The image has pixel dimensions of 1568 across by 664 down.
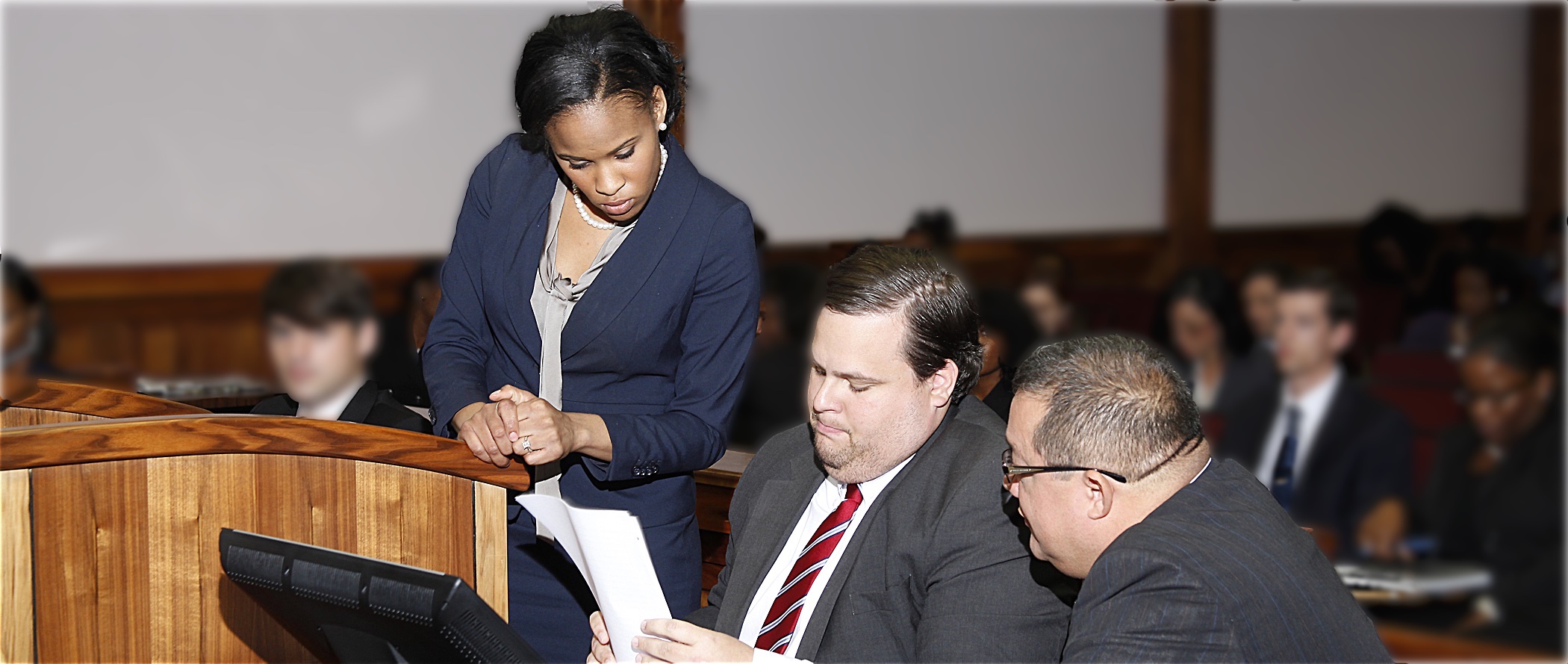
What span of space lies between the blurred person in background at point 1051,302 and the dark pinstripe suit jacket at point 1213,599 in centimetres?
424

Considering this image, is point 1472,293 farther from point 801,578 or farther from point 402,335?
point 801,578

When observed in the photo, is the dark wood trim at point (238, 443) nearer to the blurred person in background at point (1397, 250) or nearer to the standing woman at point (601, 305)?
the standing woman at point (601, 305)

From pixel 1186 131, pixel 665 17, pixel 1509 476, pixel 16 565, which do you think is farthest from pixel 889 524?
pixel 1186 131

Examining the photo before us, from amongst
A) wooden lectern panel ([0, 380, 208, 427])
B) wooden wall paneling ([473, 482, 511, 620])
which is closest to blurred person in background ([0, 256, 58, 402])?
wooden lectern panel ([0, 380, 208, 427])

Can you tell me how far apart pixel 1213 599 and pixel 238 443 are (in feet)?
3.44

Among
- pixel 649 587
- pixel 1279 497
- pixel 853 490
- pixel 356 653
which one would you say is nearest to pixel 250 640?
pixel 356 653

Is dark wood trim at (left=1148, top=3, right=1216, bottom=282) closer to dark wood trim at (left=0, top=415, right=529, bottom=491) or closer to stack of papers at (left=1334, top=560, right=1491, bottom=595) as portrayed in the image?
stack of papers at (left=1334, top=560, right=1491, bottom=595)

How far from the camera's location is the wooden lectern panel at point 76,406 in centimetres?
189

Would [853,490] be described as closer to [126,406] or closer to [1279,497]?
[126,406]

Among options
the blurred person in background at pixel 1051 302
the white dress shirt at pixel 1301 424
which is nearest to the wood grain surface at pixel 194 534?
the white dress shirt at pixel 1301 424

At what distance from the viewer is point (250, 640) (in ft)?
5.08

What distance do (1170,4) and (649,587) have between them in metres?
8.09

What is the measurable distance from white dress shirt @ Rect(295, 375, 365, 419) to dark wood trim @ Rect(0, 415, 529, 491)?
0.40 meters

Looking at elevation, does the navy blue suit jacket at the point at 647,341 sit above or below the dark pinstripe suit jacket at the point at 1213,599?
above
